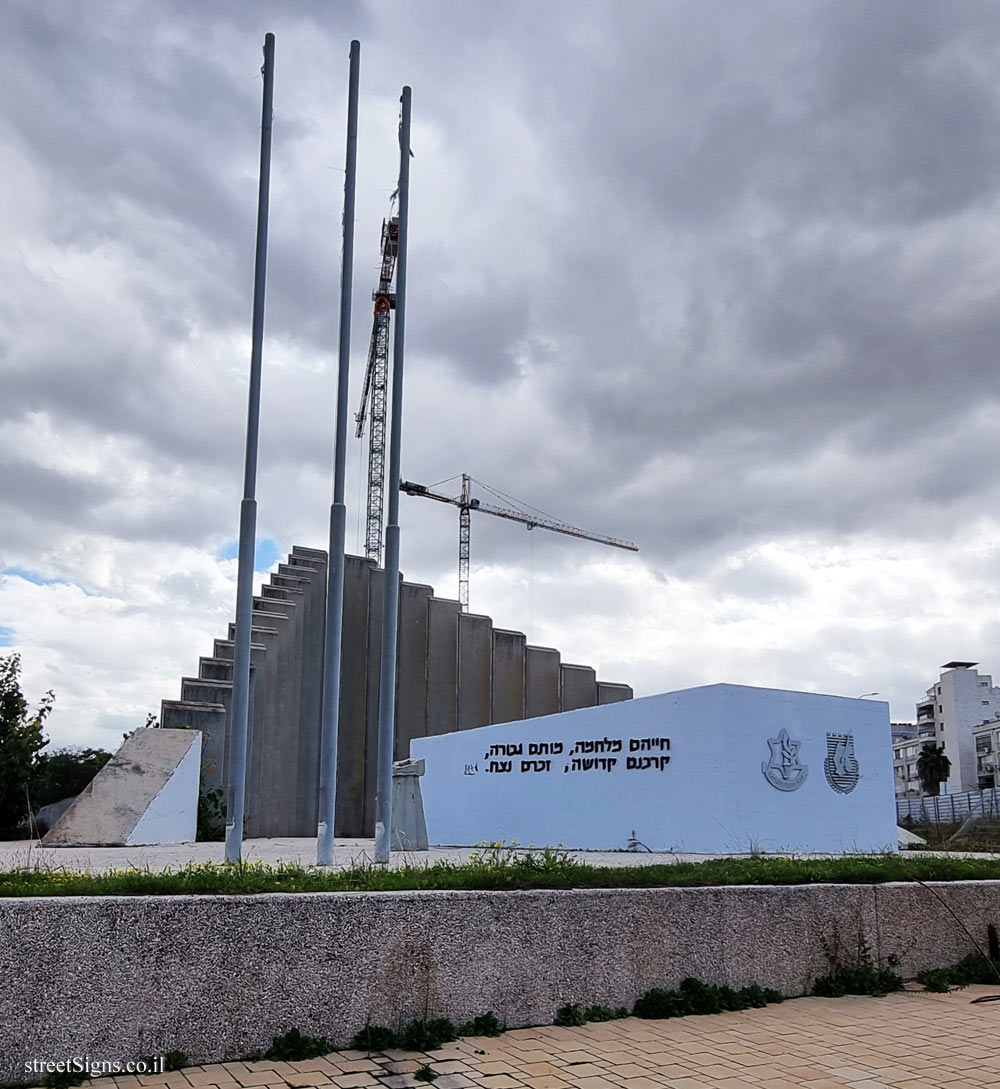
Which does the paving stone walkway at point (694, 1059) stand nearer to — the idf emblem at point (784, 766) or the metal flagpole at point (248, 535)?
the metal flagpole at point (248, 535)

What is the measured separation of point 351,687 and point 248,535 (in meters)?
24.5

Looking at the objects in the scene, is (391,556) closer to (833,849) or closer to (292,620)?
(833,849)


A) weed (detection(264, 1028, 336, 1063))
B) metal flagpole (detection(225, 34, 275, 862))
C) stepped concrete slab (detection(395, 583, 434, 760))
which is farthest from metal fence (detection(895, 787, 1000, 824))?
weed (detection(264, 1028, 336, 1063))

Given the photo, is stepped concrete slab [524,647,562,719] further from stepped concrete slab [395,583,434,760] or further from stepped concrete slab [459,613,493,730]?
stepped concrete slab [395,583,434,760]

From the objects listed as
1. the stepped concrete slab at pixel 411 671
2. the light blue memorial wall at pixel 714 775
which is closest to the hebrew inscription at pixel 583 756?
the light blue memorial wall at pixel 714 775

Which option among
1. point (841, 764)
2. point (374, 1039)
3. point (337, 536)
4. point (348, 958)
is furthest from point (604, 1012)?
point (841, 764)

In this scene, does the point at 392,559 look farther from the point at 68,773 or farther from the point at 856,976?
the point at 68,773

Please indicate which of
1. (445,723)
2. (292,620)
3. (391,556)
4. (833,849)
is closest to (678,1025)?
(391,556)

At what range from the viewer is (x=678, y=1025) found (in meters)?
6.82

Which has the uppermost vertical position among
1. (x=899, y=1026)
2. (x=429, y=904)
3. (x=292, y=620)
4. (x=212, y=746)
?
(x=292, y=620)

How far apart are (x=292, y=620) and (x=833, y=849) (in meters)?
19.9

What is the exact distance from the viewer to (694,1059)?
6.00 metres

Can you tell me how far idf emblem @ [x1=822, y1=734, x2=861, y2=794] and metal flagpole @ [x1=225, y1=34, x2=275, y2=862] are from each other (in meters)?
10.4

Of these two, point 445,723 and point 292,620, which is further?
point 445,723
